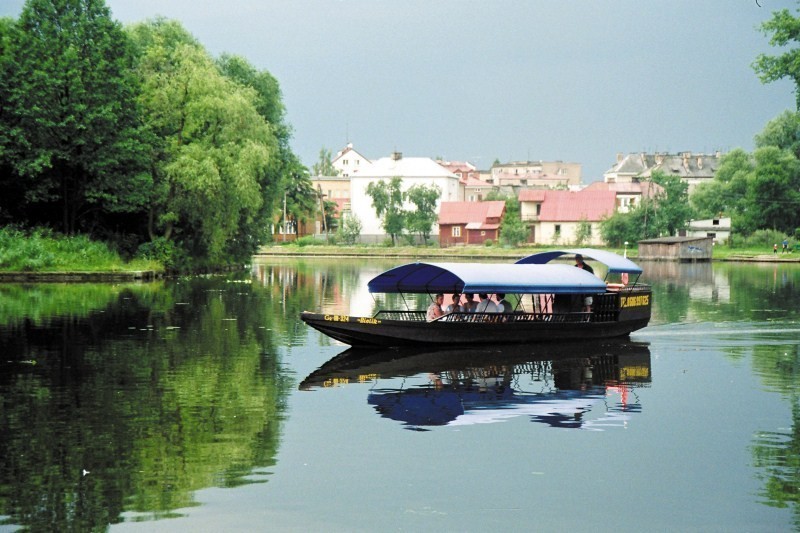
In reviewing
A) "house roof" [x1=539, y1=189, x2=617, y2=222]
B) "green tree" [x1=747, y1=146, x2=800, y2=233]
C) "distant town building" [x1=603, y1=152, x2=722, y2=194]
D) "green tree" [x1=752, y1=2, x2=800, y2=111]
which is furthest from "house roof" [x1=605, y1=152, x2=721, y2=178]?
"green tree" [x1=752, y1=2, x2=800, y2=111]

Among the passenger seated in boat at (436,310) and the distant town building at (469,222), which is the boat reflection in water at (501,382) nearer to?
the passenger seated in boat at (436,310)

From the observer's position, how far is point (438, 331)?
26062 millimetres

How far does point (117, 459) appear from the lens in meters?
13.8

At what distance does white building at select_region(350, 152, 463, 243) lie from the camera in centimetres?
14912

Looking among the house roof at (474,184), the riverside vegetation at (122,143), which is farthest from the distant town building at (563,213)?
the riverside vegetation at (122,143)

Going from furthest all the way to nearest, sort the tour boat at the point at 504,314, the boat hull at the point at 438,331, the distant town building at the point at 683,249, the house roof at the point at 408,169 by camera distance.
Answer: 1. the house roof at the point at 408,169
2. the distant town building at the point at 683,249
3. the tour boat at the point at 504,314
4. the boat hull at the point at 438,331

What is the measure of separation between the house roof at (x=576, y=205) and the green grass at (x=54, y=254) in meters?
78.1

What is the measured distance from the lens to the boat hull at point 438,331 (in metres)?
Result: 25.3

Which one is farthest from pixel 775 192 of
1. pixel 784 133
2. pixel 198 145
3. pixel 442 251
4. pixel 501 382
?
pixel 501 382

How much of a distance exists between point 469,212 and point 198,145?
7856 cm

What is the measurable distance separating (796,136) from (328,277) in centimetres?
7734

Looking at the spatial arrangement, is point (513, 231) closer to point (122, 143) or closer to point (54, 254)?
point (122, 143)

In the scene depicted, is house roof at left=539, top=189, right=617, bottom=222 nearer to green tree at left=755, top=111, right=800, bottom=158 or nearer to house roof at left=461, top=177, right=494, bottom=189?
green tree at left=755, top=111, right=800, bottom=158

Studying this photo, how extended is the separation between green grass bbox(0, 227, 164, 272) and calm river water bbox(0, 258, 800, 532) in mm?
24512
